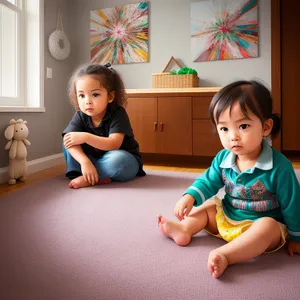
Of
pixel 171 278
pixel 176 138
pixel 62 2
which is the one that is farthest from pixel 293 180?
pixel 62 2

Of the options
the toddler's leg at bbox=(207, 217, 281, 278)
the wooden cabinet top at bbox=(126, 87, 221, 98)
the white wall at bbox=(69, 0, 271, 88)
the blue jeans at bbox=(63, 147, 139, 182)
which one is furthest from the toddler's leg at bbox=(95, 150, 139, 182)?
the white wall at bbox=(69, 0, 271, 88)

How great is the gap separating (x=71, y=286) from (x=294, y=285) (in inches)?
20.1

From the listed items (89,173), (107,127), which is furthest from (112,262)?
(107,127)

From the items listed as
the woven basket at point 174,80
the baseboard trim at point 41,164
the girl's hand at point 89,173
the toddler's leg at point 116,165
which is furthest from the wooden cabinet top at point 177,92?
the girl's hand at point 89,173

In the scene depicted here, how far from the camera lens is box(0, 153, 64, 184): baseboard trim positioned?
218 centimetres

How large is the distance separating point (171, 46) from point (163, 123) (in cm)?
93

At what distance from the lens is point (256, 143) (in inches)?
36.3

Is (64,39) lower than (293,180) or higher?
higher

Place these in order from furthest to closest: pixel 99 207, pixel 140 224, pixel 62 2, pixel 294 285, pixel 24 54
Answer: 1. pixel 62 2
2. pixel 24 54
3. pixel 99 207
4. pixel 140 224
5. pixel 294 285

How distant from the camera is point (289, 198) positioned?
878mm

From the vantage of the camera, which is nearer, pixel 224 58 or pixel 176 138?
pixel 176 138

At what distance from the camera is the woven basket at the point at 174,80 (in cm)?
292

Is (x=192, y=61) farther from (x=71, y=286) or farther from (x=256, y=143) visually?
(x=71, y=286)

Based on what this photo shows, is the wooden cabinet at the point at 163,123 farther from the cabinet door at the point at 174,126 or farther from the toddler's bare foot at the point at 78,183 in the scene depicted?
the toddler's bare foot at the point at 78,183
